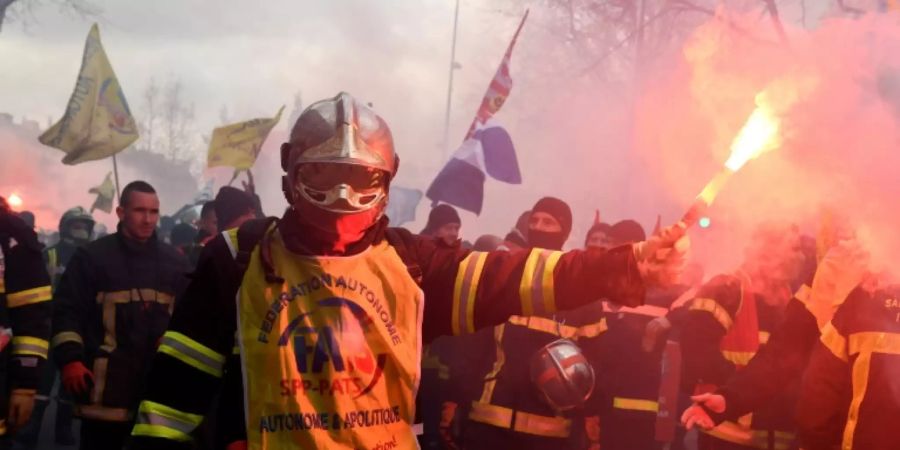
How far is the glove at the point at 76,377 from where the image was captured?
240 inches

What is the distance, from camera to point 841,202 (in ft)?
15.3

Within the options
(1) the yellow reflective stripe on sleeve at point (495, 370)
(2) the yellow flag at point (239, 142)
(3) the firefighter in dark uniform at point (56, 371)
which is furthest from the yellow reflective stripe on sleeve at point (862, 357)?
(2) the yellow flag at point (239, 142)

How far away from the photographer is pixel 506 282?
11.3ft

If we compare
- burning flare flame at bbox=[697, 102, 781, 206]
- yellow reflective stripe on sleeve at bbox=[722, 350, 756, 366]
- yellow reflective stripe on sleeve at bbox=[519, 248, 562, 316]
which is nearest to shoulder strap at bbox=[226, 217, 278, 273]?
yellow reflective stripe on sleeve at bbox=[519, 248, 562, 316]

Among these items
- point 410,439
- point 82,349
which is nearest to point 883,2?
point 410,439

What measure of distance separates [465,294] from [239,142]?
9.51 meters

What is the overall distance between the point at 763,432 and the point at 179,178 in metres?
41.0

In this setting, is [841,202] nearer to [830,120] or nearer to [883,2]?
[830,120]

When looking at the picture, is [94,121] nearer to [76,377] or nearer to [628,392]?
[76,377]

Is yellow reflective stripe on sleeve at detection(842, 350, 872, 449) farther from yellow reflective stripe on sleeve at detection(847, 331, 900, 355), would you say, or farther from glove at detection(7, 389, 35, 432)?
glove at detection(7, 389, 35, 432)

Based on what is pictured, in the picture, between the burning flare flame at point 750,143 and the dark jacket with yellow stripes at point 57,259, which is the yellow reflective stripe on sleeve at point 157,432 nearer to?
the burning flare flame at point 750,143

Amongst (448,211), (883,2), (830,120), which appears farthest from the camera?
(448,211)

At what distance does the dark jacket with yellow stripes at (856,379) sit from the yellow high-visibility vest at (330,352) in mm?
2431

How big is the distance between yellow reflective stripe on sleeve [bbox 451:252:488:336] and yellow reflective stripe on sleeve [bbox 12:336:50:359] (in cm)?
302
